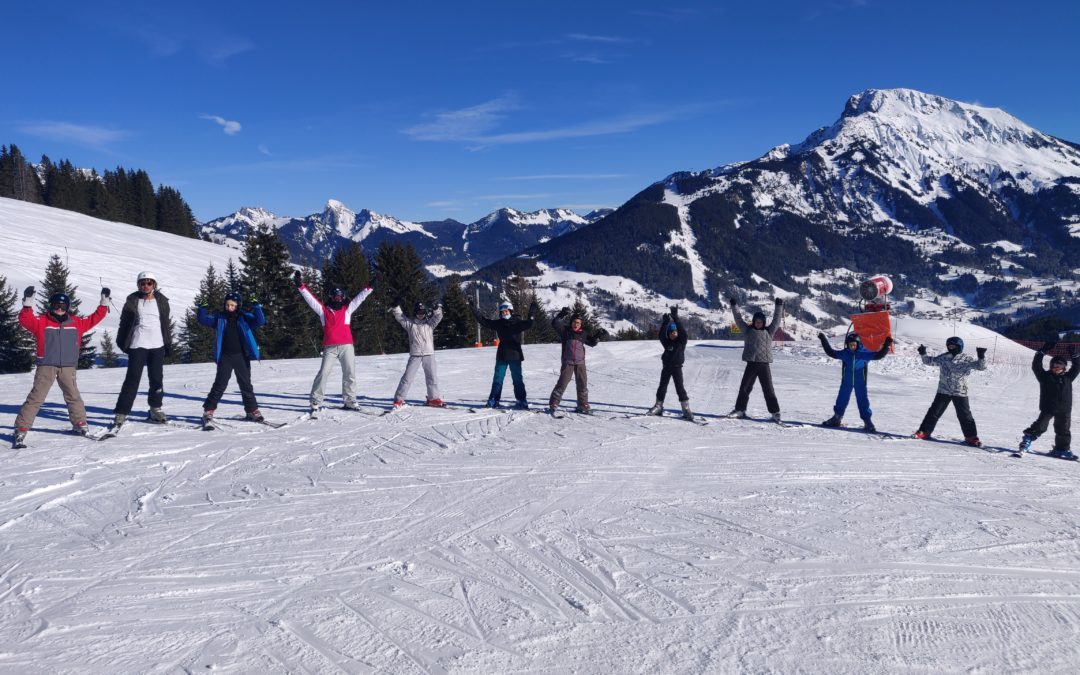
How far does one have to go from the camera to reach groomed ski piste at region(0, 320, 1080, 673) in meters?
3.50

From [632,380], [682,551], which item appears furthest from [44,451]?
[632,380]

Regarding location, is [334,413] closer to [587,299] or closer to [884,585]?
[884,585]

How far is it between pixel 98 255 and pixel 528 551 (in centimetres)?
6182

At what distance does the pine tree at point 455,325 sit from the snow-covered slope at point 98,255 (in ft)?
65.4

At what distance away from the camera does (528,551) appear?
A: 15.8ft

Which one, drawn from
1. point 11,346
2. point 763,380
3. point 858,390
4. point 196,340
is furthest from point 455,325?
point 858,390

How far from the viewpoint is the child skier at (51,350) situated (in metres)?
7.52

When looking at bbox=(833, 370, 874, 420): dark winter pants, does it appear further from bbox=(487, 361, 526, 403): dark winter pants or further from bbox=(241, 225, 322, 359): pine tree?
bbox=(241, 225, 322, 359): pine tree

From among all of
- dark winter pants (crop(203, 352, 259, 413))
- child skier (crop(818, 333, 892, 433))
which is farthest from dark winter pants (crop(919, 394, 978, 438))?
dark winter pants (crop(203, 352, 259, 413))

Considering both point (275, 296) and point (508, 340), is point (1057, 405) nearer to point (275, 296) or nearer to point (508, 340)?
point (508, 340)

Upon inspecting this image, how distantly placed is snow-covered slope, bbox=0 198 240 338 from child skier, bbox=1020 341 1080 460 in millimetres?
47092

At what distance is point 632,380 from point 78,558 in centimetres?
1177

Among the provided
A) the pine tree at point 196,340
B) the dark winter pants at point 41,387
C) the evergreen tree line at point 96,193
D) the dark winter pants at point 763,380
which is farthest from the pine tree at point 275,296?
the evergreen tree line at point 96,193

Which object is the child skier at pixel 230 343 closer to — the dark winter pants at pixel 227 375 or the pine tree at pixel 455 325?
the dark winter pants at pixel 227 375
